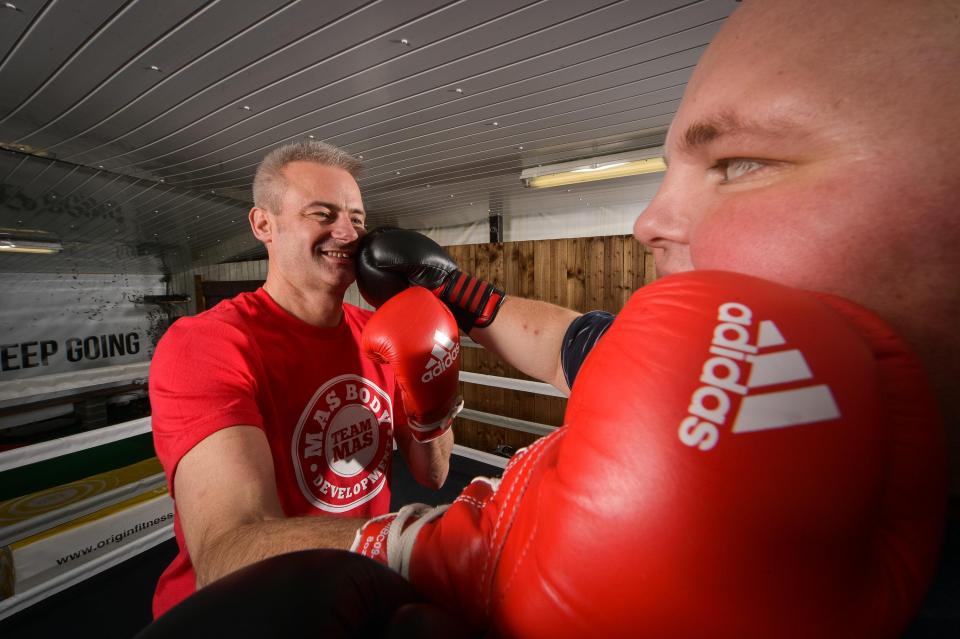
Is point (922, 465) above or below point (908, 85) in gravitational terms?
below

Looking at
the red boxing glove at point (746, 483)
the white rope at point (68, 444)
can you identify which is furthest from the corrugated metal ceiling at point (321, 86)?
the white rope at point (68, 444)

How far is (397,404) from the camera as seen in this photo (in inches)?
67.1

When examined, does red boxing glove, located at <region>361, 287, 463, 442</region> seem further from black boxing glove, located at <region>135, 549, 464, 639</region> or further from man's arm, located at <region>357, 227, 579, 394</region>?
black boxing glove, located at <region>135, 549, 464, 639</region>

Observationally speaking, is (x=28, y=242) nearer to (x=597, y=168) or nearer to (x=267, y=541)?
(x=267, y=541)

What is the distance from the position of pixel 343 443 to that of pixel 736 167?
1377mm

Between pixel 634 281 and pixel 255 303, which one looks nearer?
pixel 255 303

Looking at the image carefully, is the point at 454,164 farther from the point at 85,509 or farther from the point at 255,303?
the point at 85,509

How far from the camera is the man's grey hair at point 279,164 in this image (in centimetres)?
159

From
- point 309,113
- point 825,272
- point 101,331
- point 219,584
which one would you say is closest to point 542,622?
point 219,584

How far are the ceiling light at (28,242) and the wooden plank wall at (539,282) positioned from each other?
14.5 feet

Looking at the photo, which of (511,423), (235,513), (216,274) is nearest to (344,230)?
(235,513)

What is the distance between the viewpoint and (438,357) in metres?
1.30

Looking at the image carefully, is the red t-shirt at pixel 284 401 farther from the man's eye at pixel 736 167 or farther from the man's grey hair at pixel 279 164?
the man's eye at pixel 736 167

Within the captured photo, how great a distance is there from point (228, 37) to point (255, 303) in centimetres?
117
